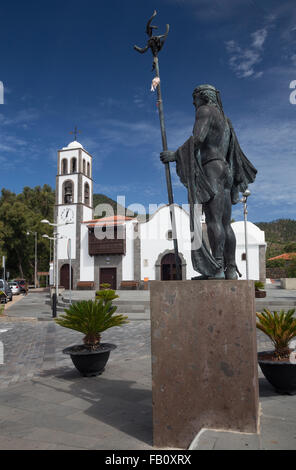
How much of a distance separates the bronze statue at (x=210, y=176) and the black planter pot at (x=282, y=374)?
4.51 ft

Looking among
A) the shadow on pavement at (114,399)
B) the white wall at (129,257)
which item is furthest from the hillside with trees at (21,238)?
the shadow on pavement at (114,399)

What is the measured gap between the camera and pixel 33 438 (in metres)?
3.21

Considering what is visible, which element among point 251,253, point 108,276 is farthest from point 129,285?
point 251,253

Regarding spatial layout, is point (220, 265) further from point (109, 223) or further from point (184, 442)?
point (109, 223)

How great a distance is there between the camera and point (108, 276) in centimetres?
3070

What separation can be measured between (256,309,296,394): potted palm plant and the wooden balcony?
25.3 metres

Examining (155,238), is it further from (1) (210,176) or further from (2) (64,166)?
(1) (210,176)

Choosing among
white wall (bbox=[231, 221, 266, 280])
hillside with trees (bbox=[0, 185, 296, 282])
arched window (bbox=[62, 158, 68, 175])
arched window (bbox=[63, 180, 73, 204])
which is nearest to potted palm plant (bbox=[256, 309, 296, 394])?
white wall (bbox=[231, 221, 266, 280])

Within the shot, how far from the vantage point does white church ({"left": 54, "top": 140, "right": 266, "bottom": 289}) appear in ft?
93.6

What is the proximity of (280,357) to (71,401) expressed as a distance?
2.79 m

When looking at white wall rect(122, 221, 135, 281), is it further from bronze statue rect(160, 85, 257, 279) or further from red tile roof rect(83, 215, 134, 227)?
bronze statue rect(160, 85, 257, 279)

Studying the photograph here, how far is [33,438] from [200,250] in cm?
239

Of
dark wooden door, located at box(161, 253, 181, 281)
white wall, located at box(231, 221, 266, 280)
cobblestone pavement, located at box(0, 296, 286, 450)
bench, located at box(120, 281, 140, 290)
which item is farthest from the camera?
bench, located at box(120, 281, 140, 290)

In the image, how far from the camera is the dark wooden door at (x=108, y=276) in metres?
30.5
